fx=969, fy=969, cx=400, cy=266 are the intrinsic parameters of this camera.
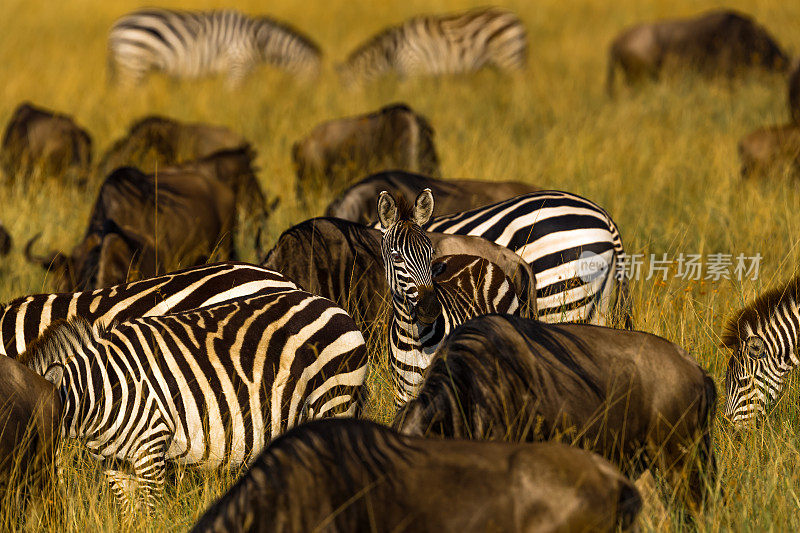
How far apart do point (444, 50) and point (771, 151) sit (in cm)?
790

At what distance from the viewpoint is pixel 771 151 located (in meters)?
9.23

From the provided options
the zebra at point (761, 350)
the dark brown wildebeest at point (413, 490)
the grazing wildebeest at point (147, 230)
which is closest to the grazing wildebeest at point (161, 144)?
the grazing wildebeest at point (147, 230)

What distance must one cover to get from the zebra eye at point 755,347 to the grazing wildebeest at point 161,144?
20.1 ft

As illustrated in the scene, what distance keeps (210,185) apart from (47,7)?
54.8 ft

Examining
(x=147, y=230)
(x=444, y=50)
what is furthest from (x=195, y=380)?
(x=444, y=50)

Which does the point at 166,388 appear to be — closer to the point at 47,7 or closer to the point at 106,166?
the point at 106,166

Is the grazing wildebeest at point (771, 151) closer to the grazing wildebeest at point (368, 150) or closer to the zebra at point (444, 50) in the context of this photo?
the grazing wildebeest at point (368, 150)

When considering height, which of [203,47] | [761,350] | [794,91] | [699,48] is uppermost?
[203,47]

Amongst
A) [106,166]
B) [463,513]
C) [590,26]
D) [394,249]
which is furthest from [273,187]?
[590,26]

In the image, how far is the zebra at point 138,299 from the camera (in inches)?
177

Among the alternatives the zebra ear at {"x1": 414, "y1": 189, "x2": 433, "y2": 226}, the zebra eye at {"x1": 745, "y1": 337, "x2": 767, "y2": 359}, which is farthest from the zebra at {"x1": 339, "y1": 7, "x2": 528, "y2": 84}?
the zebra eye at {"x1": 745, "y1": 337, "x2": 767, "y2": 359}

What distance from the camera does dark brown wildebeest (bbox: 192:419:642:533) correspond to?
2.47 metres

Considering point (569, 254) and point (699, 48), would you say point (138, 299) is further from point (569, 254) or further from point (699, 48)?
point (699, 48)

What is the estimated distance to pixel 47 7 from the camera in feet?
74.1
